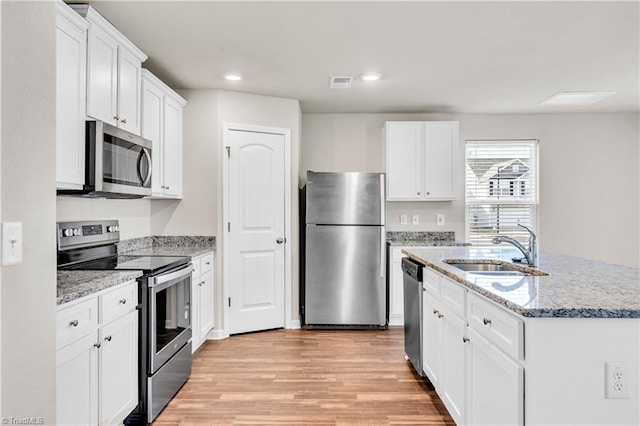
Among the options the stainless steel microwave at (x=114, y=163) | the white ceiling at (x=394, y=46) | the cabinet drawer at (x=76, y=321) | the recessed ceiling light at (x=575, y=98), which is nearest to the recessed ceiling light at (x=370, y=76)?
the white ceiling at (x=394, y=46)

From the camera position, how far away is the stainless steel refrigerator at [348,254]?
13.6 feet

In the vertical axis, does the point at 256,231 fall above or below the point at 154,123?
below

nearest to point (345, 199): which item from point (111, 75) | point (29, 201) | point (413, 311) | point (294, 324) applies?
point (294, 324)

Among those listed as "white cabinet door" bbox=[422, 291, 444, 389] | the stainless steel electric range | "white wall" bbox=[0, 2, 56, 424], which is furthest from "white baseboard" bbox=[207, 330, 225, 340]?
"white wall" bbox=[0, 2, 56, 424]

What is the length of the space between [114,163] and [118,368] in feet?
3.83

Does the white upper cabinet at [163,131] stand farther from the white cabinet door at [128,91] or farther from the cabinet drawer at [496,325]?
the cabinet drawer at [496,325]

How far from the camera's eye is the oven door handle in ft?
7.41

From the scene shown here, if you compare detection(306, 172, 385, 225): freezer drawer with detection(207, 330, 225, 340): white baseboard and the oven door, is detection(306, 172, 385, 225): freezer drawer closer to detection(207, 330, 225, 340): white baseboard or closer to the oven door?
detection(207, 330, 225, 340): white baseboard

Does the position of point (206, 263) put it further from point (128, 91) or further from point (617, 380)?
point (617, 380)

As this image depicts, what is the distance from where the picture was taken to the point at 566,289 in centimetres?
163

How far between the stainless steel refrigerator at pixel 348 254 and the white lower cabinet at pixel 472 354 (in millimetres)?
1481

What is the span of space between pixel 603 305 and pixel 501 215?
387 centimetres

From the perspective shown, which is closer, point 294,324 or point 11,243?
point 11,243

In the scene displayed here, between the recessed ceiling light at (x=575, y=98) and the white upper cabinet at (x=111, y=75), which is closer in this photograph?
the white upper cabinet at (x=111, y=75)
